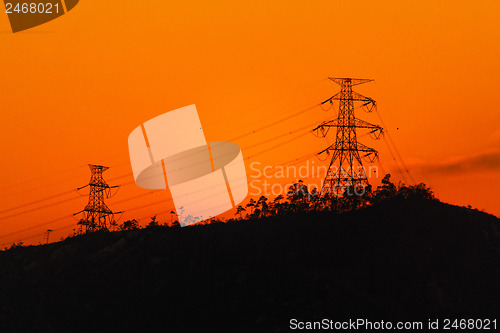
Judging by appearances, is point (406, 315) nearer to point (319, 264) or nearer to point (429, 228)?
point (319, 264)

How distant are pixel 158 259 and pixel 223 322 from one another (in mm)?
19383

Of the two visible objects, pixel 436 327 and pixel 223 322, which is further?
pixel 223 322

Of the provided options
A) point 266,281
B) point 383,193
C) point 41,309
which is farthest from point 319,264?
point 41,309

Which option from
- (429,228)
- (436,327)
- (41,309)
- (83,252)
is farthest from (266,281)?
(83,252)

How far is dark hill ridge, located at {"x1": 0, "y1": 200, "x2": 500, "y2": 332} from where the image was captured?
5050 centimetres

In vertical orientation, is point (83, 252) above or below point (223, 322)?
above

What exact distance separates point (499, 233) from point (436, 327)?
23.4 metres

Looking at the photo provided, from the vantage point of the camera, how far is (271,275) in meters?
56.7

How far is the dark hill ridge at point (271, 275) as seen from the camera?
50.5m

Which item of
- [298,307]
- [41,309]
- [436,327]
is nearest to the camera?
[436,327]

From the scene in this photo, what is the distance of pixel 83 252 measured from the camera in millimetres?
75812

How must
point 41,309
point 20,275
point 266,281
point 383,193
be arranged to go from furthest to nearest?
point 383,193 → point 20,275 → point 41,309 → point 266,281

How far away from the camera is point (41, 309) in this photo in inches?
2440

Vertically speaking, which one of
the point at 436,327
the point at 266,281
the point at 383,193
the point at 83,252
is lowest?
the point at 436,327
